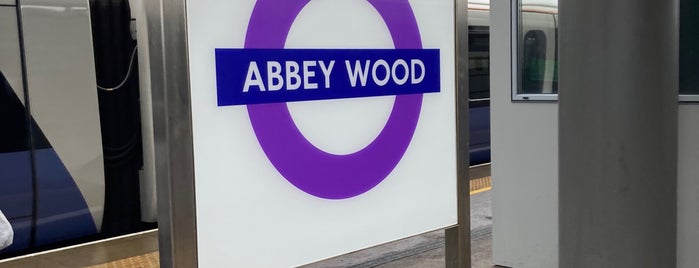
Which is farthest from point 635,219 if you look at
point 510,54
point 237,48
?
point 510,54

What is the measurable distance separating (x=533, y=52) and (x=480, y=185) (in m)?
3.22

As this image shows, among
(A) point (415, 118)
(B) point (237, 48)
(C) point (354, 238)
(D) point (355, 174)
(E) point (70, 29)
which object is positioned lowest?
(C) point (354, 238)

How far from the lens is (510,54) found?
175 inches

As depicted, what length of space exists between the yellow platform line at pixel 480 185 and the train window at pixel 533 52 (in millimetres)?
2718

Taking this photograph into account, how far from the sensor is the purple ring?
2.29 meters

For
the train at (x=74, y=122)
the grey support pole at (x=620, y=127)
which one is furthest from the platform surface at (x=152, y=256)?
the grey support pole at (x=620, y=127)

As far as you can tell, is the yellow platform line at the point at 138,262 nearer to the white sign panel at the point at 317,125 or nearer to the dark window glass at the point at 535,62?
the white sign panel at the point at 317,125

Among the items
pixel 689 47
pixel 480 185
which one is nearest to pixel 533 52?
pixel 689 47

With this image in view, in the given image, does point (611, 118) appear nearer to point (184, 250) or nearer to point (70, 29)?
point (184, 250)

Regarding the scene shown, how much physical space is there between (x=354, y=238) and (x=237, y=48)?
2.90 feet

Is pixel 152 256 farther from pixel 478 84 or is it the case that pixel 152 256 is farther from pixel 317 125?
pixel 478 84

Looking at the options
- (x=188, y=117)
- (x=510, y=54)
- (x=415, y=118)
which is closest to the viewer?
(x=188, y=117)

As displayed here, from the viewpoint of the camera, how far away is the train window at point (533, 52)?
443 cm

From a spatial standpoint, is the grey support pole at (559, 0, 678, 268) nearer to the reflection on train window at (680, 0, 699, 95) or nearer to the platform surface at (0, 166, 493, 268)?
the reflection on train window at (680, 0, 699, 95)
